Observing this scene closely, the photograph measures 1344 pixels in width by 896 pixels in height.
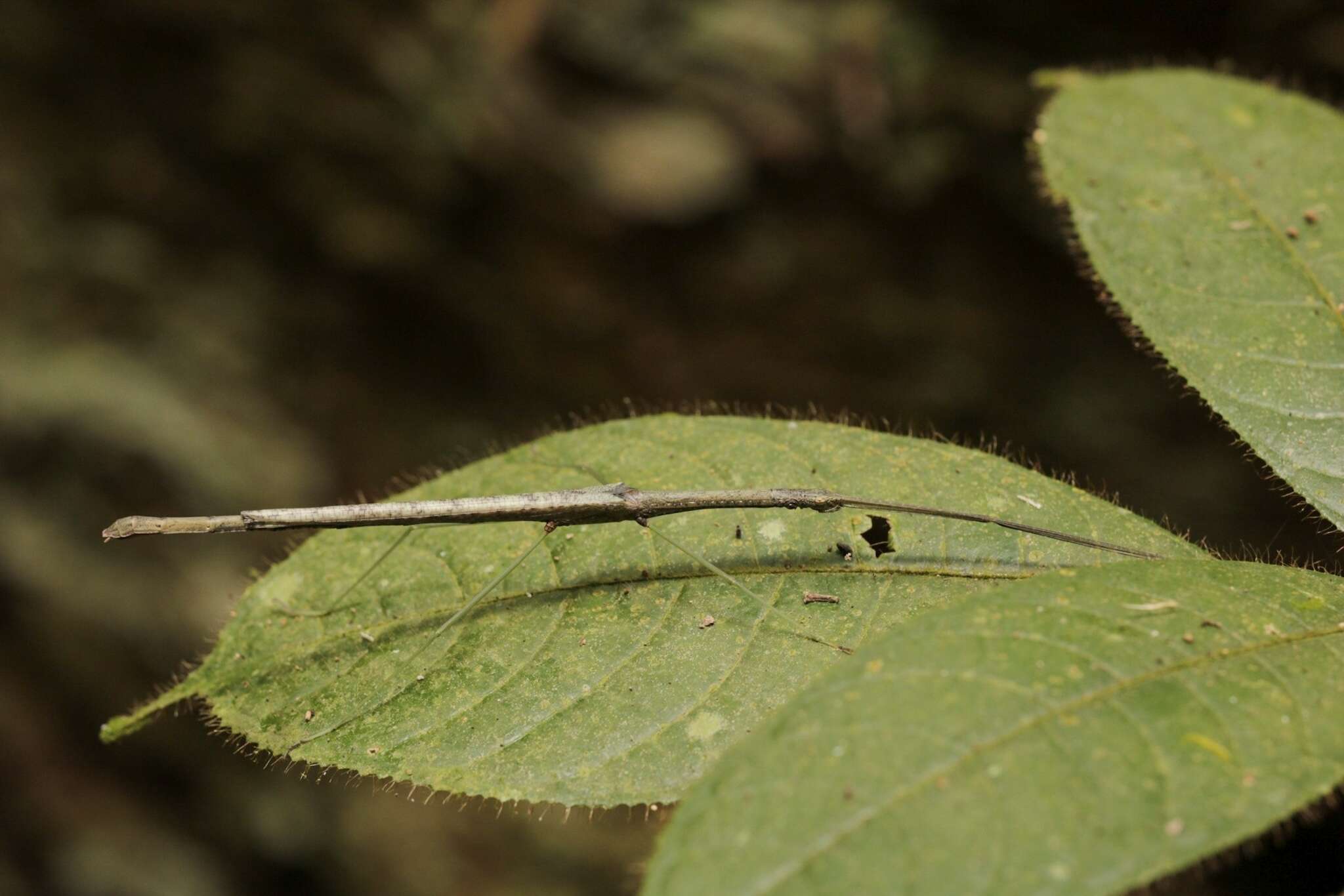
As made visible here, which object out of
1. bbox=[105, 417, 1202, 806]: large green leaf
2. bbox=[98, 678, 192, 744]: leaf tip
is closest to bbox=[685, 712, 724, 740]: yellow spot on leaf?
bbox=[105, 417, 1202, 806]: large green leaf

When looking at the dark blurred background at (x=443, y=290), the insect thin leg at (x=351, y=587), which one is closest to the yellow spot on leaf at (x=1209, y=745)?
the insect thin leg at (x=351, y=587)

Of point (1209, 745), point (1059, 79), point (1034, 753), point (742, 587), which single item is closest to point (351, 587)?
point (742, 587)

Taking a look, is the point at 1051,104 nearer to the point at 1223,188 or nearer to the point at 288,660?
the point at 1223,188

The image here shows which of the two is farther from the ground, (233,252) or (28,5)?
(28,5)

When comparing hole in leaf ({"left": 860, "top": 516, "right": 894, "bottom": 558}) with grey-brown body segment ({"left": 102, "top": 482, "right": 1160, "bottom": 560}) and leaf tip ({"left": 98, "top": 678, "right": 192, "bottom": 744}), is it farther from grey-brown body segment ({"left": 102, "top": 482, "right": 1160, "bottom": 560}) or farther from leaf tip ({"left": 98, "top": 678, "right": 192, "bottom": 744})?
leaf tip ({"left": 98, "top": 678, "right": 192, "bottom": 744})

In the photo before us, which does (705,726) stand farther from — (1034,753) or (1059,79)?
(1059,79)

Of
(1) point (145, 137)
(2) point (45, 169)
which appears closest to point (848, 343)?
(1) point (145, 137)
